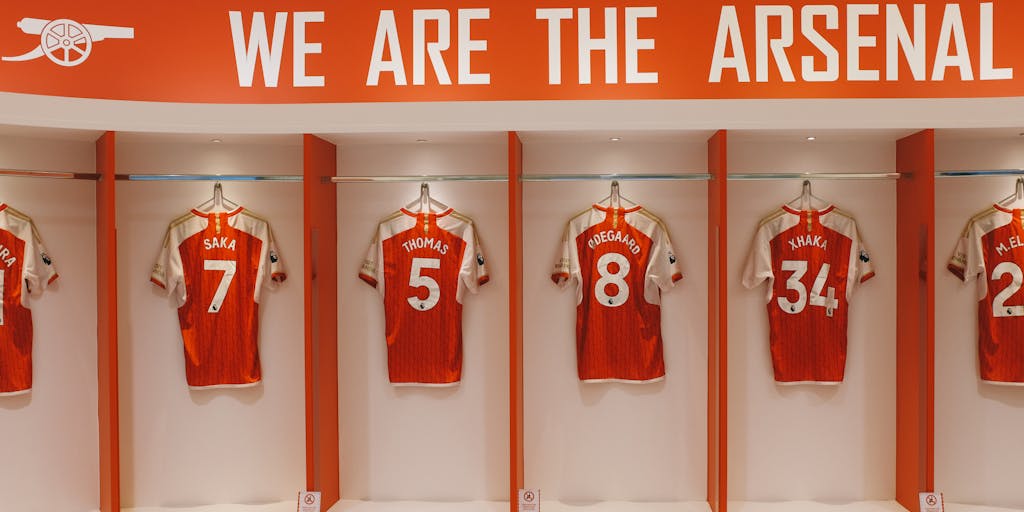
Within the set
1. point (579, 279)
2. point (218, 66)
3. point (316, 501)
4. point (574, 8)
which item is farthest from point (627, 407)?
point (218, 66)

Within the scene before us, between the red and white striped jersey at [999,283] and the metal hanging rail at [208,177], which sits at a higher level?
the metal hanging rail at [208,177]

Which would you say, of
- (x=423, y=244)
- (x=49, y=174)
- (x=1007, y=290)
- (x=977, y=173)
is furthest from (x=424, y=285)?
(x=1007, y=290)

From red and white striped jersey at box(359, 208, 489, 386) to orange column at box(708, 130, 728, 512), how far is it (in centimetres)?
105

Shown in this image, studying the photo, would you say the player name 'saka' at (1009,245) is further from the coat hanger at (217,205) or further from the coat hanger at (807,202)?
the coat hanger at (217,205)

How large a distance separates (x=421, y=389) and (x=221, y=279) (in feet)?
3.53

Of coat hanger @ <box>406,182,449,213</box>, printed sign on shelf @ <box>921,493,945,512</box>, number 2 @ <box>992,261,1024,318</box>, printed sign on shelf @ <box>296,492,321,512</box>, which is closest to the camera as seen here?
printed sign on shelf @ <box>921,493,945,512</box>

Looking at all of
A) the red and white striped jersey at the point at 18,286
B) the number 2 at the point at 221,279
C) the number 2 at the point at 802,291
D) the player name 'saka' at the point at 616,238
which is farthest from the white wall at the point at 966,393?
the red and white striped jersey at the point at 18,286

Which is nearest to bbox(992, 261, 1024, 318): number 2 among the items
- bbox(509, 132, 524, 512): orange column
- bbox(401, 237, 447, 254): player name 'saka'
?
bbox(509, 132, 524, 512): orange column

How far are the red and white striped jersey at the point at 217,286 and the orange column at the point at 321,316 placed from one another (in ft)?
1.05

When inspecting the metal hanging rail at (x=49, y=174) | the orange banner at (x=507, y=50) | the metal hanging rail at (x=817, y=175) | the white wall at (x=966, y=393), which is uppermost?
the orange banner at (x=507, y=50)

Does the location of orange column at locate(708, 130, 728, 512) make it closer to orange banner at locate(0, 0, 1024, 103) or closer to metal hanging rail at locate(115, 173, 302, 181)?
orange banner at locate(0, 0, 1024, 103)

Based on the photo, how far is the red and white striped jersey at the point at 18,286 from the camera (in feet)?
10.3

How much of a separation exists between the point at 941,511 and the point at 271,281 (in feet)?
10.2

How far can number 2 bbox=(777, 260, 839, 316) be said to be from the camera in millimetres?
3307
